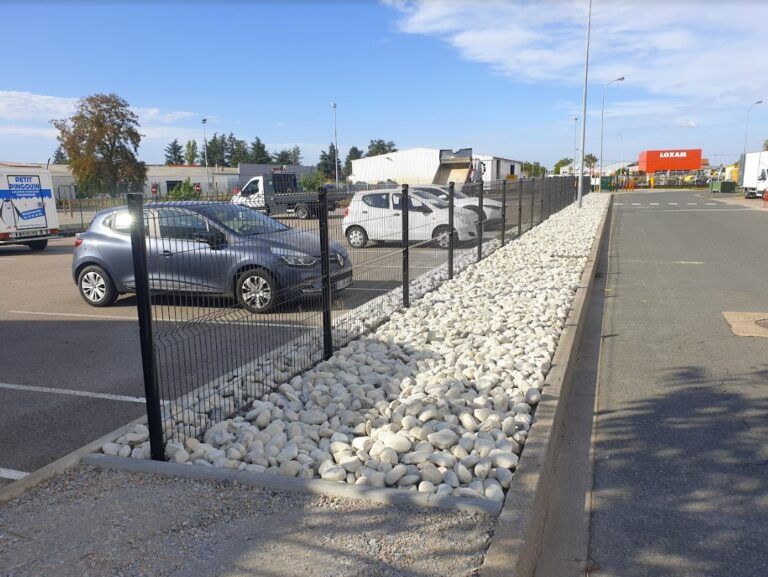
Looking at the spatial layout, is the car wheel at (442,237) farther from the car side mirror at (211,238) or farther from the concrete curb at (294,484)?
the concrete curb at (294,484)

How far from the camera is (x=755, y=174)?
4759cm

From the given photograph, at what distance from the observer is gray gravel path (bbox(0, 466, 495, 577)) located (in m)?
2.94

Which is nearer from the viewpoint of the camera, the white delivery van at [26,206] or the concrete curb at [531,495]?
Result: the concrete curb at [531,495]

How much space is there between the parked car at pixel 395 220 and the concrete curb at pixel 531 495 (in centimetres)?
270

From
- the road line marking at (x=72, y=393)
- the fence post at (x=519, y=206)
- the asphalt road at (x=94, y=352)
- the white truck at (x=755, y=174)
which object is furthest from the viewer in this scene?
the white truck at (x=755, y=174)

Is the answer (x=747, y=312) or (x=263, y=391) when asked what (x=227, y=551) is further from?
(x=747, y=312)

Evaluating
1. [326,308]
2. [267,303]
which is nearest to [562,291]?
[326,308]

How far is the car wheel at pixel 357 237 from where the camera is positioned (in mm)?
7065

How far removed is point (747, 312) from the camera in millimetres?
8797

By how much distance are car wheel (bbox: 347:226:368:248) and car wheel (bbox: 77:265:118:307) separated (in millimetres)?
4385

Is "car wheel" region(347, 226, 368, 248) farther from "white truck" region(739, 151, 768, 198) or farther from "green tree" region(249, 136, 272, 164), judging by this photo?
"green tree" region(249, 136, 272, 164)

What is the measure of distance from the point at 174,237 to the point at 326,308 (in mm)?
2151

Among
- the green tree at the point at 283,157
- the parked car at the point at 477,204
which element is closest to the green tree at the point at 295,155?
the green tree at the point at 283,157

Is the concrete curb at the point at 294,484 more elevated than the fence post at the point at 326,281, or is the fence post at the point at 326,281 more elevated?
the fence post at the point at 326,281
